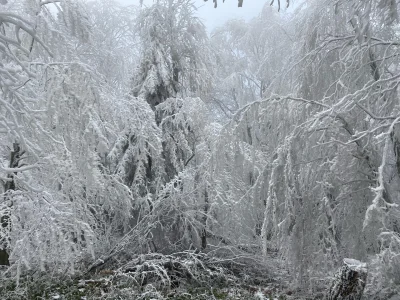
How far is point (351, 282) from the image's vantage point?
443 centimetres

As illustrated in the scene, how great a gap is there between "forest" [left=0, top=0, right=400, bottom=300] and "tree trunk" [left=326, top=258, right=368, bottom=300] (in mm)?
12

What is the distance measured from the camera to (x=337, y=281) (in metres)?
4.52

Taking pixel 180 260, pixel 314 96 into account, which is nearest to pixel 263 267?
pixel 180 260

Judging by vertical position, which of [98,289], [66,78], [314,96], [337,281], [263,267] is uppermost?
[66,78]

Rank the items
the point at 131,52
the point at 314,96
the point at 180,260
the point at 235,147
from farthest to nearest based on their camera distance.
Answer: the point at 131,52
the point at 180,260
the point at 314,96
the point at 235,147

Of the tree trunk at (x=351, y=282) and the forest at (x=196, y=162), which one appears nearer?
the tree trunk at (x=351, y=282)

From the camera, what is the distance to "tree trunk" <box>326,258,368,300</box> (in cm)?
441

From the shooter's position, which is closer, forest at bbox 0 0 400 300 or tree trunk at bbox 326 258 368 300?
tree trunk at bbox 326 258 368 300

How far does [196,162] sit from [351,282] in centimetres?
634

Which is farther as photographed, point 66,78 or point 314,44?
point 314,44

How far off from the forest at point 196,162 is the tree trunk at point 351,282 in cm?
1

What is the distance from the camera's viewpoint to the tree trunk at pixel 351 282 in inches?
174

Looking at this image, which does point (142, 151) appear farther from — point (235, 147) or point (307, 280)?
point (307, 280)

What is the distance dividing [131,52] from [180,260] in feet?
33.6
